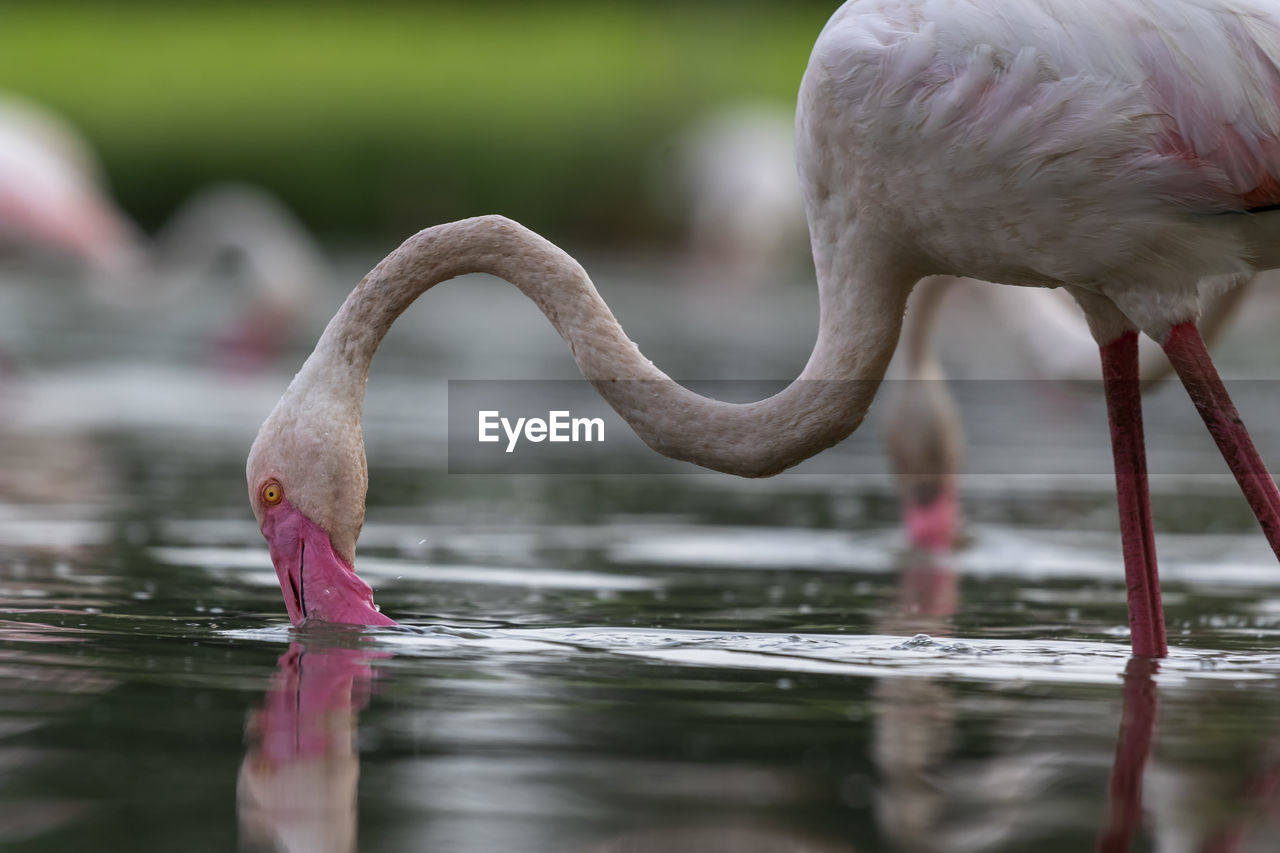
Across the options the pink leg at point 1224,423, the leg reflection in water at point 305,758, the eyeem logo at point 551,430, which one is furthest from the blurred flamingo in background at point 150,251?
the pink leg at point 1224,423

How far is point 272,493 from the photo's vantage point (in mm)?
5254

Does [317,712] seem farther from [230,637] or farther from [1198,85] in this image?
[1198,85]

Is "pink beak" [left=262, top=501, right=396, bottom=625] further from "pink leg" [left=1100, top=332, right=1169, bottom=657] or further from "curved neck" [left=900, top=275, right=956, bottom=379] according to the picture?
"curved neck" [left=900, top=275, right=956, bottom=379]

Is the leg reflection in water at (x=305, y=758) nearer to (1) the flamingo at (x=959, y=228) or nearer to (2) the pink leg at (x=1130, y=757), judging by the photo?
(1) the flamingo at (x=959, y=228)

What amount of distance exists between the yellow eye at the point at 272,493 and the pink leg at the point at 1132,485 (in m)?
2.19

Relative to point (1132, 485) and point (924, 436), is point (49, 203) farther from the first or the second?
point (1132, 485)

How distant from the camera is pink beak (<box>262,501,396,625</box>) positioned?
5195 mm

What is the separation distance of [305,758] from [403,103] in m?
25.4

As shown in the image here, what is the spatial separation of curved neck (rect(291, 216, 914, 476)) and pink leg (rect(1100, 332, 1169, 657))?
68cm

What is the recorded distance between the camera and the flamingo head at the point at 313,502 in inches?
205

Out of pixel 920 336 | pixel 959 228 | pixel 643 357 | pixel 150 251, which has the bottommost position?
pixel 643 357

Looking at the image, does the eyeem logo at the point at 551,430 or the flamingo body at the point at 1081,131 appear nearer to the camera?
the flamingo body at the point at 1081,131
